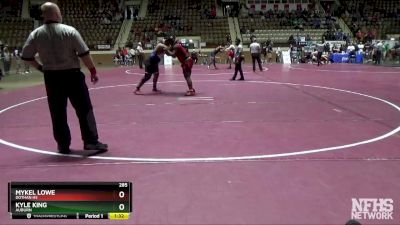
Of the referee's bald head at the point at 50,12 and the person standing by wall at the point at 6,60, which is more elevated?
the referee's bald head at the point at 50,12

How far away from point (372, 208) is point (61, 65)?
12.1ft

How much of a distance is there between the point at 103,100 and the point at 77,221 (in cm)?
812

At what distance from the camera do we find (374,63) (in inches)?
1034

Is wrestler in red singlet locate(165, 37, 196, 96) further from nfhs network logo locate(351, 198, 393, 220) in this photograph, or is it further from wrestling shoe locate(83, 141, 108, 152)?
nfhs network logo locate(351, 198, 393, 220)

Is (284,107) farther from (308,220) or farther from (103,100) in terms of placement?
(308,220)

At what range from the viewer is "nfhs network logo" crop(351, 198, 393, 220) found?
3.62 metres

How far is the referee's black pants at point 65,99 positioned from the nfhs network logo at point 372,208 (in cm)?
328

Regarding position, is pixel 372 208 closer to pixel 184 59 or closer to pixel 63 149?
pixel 63 149

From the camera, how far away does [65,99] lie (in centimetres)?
560

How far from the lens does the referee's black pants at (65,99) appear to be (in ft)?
18.1
